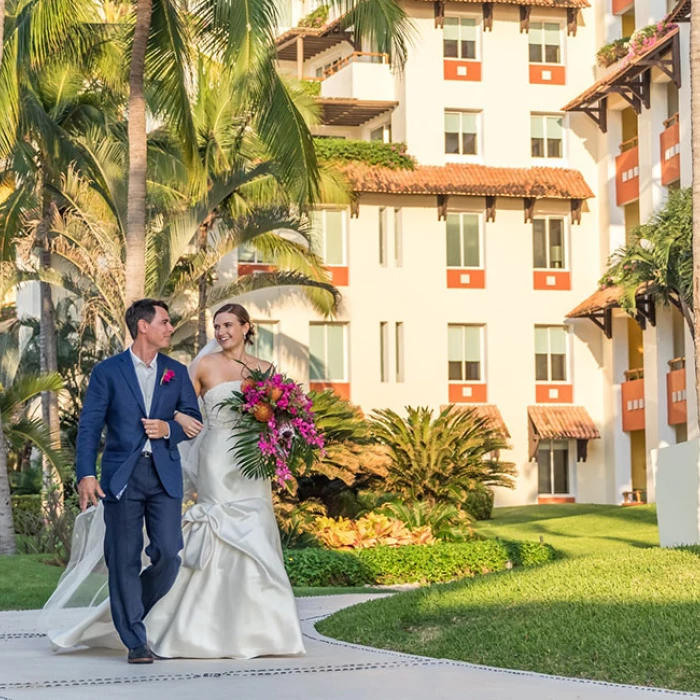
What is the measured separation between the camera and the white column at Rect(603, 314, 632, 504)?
42.8 m

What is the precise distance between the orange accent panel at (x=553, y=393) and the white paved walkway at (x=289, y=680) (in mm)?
34952

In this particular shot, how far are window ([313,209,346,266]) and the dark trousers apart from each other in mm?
33997

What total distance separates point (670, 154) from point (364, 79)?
985cm

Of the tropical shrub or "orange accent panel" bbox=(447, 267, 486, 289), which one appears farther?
"orange accent panel" bbox=(447, 267, 486, 289)

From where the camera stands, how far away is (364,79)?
1734 inches

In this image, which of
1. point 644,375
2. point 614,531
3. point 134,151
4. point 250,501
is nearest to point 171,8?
point 134,151


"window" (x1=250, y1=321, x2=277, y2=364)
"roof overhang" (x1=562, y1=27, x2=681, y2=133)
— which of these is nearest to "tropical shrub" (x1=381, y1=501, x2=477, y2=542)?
"window" (x1=250, y1=321, x2=277, y2=364)

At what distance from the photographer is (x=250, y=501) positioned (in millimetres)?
9508

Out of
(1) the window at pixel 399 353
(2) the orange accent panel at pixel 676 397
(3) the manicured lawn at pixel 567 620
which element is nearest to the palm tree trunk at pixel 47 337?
(1) the window at pixel 399 353

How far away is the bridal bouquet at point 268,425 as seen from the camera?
9406 mm

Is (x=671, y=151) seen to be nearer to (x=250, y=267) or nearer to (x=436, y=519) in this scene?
(x=250, y=267)

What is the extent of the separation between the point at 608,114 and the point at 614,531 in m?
16.4

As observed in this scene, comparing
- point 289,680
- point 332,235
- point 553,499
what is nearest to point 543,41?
point 332,235

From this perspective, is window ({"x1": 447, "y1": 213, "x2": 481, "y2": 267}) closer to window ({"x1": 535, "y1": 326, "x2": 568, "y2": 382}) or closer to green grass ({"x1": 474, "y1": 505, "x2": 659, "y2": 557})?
window ({"x1": 535, "y1": 326, "x2": 568, "y2": 382})
